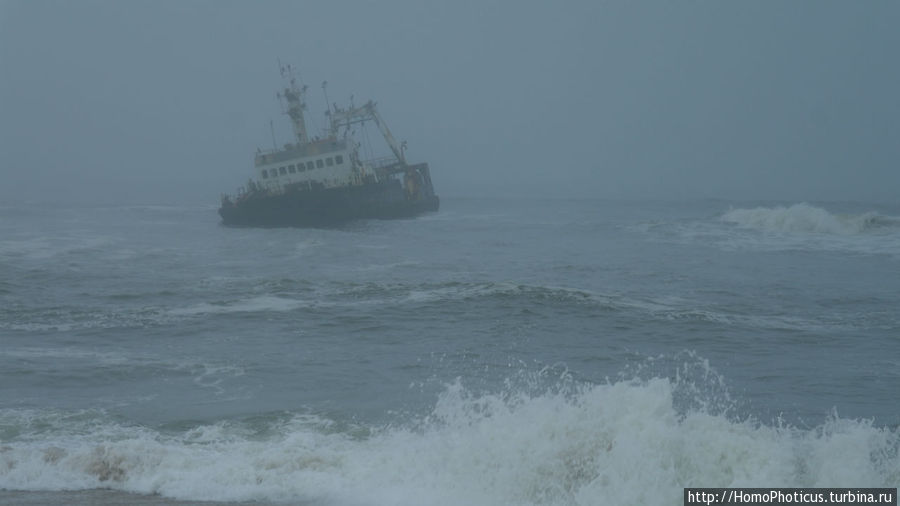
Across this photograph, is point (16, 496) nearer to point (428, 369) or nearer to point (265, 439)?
point (265, 439)

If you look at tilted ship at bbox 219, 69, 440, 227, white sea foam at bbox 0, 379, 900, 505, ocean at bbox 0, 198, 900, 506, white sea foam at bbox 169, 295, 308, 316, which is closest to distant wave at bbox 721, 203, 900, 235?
ocean at bbox 0, 198, 900, 506

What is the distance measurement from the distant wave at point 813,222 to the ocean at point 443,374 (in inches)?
362

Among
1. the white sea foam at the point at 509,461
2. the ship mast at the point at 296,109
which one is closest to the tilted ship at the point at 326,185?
the ship mast at the point at 296,109

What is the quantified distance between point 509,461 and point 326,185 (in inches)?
1584

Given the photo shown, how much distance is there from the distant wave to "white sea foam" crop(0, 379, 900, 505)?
33.6 m

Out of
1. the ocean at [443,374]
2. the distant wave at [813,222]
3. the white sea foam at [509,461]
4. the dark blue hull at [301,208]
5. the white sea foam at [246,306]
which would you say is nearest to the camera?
the white sea foam at [509,461]

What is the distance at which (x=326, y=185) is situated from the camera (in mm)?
48281

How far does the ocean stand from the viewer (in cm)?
920

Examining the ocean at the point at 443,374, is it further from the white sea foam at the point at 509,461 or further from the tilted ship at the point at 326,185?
the tilted ship at the point at 326,185

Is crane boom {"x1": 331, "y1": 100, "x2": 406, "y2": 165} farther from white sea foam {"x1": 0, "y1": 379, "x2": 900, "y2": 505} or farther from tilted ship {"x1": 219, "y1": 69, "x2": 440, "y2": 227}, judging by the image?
white sea foam {"x1": 0, "y1": 379, "x2": 900, "y2": 505}

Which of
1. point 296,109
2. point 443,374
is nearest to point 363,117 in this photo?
point 296,109

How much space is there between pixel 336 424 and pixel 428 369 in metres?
3.39

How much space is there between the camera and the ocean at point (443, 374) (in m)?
9.20

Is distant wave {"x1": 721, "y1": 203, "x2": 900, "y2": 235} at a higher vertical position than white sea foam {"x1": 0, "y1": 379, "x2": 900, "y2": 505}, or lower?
lower
